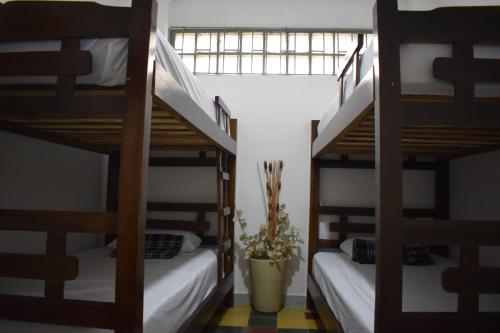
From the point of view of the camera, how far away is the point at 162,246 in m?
2.80

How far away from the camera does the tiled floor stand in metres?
2.78

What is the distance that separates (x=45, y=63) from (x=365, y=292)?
1743mm

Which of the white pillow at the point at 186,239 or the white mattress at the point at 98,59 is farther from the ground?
the white mattress at the point at 98,59

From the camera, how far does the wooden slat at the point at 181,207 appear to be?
3293mm

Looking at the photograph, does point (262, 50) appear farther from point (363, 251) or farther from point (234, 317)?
point (234, 317)

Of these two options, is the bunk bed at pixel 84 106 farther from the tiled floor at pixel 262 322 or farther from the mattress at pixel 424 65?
the tiled floor at pixel 262 322

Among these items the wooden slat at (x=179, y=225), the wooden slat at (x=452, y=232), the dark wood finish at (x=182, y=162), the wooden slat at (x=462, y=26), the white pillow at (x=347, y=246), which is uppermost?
the wooden slat at (x=462, y=26)

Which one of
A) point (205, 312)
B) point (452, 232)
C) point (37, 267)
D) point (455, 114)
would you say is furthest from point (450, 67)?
point (205, 312)

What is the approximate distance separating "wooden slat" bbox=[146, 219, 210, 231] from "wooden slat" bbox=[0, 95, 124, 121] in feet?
6.97

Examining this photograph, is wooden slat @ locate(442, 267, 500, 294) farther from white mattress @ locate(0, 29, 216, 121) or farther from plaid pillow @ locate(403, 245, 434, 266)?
plaid pillow @ locate(403, 245, 434, 266)

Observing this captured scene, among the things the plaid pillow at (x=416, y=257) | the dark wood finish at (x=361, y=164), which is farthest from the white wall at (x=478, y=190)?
the plaid pillow at (x=416, y=257)

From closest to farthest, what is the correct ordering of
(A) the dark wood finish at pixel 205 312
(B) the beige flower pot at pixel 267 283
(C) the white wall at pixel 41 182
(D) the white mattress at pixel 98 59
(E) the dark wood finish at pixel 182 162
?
(D) the white mattress at pixel 98 59 < (A) the dark wood finish at pixel 205 312 < (C) the white wall at pixel 41 182 < (B) the beige flower pot at pixel 267 283 < (E) the dark wood finish at pixel 182 162

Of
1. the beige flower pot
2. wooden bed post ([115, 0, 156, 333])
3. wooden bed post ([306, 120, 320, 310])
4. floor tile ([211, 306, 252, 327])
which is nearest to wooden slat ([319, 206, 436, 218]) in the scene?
wooden bed post ([306, 120, 320, 310])

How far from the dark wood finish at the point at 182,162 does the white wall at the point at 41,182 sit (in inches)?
22.8
